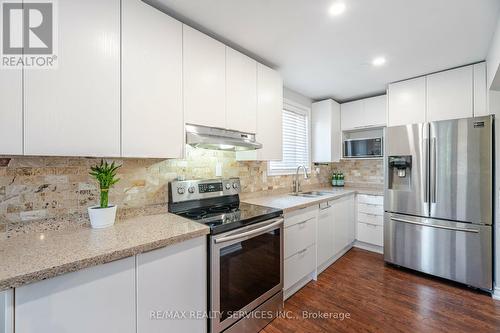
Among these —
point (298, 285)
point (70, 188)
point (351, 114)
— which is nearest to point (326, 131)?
point (351, 114)

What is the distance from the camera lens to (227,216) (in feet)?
5.40

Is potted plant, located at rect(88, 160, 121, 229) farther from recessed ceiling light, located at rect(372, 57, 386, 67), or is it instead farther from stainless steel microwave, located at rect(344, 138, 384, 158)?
stainless steel microwave, located at rect(344, 138, 384, 158)

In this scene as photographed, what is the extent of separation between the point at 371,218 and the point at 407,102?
5.27 feet

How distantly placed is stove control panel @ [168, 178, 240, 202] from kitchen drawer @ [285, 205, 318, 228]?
0.57 m

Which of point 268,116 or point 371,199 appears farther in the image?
point 371,199

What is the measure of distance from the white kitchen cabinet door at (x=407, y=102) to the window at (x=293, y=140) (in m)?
1.16

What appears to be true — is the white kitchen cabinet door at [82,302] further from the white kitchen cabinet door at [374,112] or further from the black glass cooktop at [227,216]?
the white kitchen cabinet door at [374,112]

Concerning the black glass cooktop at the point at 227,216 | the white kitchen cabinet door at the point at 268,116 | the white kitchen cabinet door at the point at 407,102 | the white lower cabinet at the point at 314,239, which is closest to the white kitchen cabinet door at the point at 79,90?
the black glass cooktop at the point at 227,216

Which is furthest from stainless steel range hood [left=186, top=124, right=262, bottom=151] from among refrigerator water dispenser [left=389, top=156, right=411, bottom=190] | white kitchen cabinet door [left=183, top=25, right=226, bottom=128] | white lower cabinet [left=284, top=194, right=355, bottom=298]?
refrigerator water dispenser [left=389, top=156, right=411, bottom=190]

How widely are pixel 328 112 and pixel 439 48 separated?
5.09ft

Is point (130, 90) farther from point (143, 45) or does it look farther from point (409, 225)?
point (409, 225)

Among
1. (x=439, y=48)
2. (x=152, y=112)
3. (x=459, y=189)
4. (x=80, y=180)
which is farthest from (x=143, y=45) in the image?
(x=459, y=189)

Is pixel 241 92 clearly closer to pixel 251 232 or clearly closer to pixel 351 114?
pixel 251 232

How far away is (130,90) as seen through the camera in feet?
4.37
